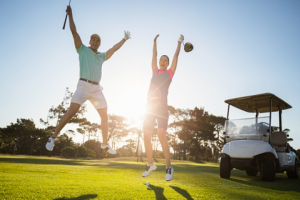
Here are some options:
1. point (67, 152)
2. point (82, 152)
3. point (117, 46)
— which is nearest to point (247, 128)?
point (117, 46)

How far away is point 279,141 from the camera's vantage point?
25.5ft

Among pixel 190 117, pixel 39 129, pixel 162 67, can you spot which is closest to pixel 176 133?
pixel 190 117

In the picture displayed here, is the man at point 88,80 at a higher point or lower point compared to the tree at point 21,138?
higher

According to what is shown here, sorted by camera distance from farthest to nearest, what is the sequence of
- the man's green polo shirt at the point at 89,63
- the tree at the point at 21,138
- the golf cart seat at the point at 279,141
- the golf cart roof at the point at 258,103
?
the tree at the point at 21,138
the golf cart roof at the point at 258,103
the golf cart seat at the point at 279,141
the man's green polo shirt at the point at 89,63

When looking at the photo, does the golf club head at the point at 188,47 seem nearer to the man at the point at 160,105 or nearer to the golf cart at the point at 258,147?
the man at the point at 160,105

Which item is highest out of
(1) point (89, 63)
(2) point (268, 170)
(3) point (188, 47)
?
(3) point (188, 47)

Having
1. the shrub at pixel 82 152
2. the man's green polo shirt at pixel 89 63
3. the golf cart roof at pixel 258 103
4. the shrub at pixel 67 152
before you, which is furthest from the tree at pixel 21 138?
the man's green polo shirt at pixel 89 63

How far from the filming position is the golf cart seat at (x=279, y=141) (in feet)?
25.3

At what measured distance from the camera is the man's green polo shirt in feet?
12.7

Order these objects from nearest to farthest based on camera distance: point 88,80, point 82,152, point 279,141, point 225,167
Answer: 1. point 88,80
2. point 225,167
3. point 279,141
4. point 82,152

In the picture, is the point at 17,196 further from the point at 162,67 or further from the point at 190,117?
the point at 190,117

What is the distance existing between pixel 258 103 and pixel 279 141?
7.42ft

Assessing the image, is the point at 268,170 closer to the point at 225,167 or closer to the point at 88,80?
the point at 225,167

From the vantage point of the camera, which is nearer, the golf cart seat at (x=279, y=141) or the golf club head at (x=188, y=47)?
the golf club head at (x=188, y=47)
